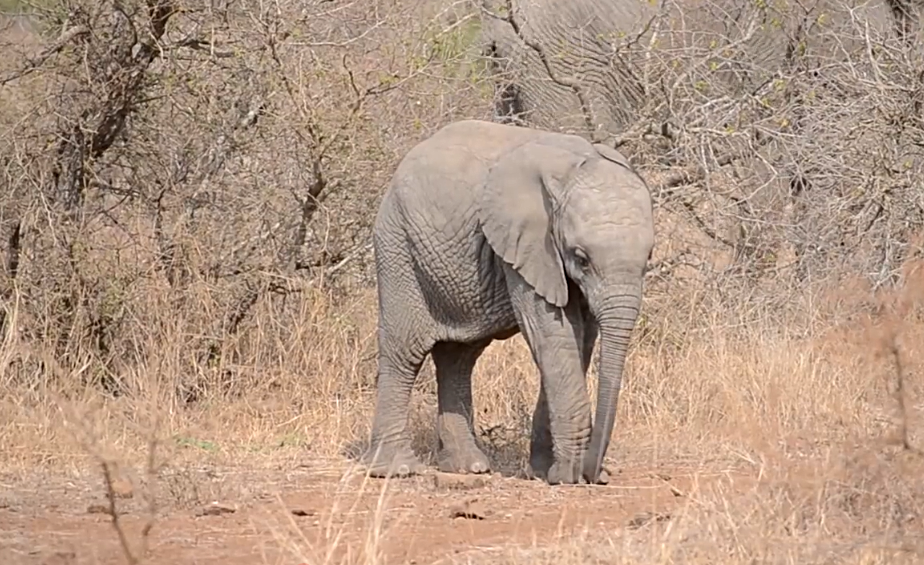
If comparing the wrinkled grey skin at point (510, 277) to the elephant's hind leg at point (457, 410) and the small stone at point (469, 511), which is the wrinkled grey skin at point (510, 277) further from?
the small stone at point (469, 511)

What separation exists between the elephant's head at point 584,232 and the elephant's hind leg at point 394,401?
2.86 ft

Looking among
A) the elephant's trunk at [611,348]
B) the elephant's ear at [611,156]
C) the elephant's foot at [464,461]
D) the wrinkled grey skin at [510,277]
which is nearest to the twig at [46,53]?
the wrinkled grey skin at [510,277]

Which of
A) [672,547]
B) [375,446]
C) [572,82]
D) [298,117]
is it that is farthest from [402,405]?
[572,82]

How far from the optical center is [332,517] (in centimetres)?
536

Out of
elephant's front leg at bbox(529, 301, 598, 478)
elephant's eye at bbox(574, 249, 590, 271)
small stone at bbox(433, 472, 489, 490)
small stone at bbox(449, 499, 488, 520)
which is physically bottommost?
small stone at bbox(449, 499, 488, 520)

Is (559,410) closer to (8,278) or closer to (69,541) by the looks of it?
(69,541)

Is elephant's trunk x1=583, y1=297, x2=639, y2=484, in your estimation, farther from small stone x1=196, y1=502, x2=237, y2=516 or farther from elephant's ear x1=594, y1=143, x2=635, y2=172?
small stone x1=196, y1=502, x2=237, y2=516

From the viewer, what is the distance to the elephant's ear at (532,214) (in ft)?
22.9

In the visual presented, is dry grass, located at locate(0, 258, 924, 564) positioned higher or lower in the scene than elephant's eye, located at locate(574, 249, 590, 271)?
lower

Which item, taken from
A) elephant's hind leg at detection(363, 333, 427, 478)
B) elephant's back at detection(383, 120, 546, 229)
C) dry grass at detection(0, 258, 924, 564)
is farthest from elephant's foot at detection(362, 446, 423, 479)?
elephant's back at detection(383, 120, 546, 229)

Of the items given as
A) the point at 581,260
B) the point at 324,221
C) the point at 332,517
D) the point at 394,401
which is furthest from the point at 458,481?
the point at 324,221

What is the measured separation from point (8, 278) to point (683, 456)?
3.77m

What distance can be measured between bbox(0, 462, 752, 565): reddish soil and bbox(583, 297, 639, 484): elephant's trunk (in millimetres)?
351

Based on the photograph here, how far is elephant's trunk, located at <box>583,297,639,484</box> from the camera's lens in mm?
6742
